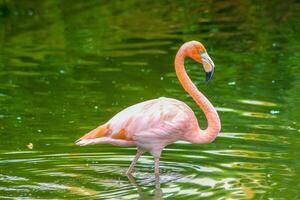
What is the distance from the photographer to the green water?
764 centimetres

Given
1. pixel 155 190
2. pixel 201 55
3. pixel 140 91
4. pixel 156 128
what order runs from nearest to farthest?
pixel 155 190 → pixel 156 128 → pixel 201 55 → pixel 140 91

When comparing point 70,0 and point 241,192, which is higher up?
point 70,0

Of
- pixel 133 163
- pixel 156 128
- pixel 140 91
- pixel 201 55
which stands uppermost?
pixel 201 55

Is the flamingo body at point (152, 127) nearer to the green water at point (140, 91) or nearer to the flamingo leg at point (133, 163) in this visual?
the flamingo leg at point (133, 163)

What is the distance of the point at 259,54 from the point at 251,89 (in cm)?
244

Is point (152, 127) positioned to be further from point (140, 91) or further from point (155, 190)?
point (140, 91)

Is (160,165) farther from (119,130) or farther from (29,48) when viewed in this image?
(29,48)

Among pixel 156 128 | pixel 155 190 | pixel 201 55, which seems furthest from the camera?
pixel 201 55

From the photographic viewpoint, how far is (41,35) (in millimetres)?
16031

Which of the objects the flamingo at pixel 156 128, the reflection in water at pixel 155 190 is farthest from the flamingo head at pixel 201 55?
the reflection in water at pixel 155 190

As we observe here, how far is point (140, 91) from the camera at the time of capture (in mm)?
11312

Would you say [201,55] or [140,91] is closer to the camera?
[201,55]

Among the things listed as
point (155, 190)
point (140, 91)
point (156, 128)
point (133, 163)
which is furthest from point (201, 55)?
point (140, 91)

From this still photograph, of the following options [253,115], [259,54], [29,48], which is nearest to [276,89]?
[253,115]
